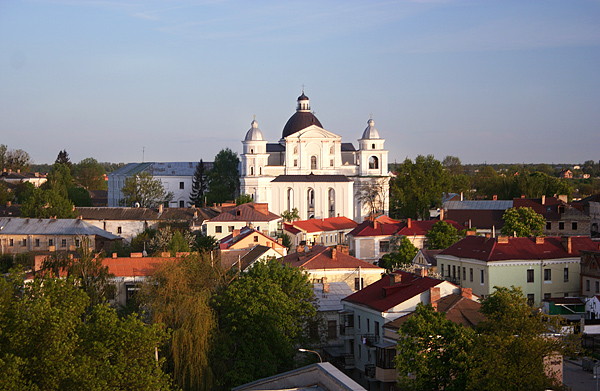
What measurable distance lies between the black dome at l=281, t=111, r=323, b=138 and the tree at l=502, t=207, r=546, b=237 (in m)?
44.1

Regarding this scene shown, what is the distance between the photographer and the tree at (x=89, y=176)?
495 ft

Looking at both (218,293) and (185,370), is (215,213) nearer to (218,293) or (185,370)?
(218,293)

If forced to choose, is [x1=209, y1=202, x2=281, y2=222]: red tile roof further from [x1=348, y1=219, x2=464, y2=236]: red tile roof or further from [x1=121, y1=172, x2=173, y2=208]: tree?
[x1=121, y1=172, x2=173, y2=208]: tree

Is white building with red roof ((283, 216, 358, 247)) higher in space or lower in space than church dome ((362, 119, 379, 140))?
lower

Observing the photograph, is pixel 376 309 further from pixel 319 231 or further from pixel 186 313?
pixel 319 231

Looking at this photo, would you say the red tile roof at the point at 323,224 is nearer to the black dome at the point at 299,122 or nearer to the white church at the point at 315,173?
the white church at the point at 315,173

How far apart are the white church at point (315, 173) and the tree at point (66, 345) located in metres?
73.8

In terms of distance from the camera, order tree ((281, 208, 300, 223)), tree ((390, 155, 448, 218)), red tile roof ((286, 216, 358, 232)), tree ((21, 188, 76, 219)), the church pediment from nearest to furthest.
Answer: red tile roof ((286, 216, 358, 232)) < tree ((21, 188, 76, 219)) < tree ((281, 208, 300, 223)) < tree ((390, 155, 448, 218)) < the church pediment

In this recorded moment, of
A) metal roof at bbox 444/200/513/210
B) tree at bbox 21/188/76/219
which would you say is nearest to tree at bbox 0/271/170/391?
tree at bbox 21/188/76/219

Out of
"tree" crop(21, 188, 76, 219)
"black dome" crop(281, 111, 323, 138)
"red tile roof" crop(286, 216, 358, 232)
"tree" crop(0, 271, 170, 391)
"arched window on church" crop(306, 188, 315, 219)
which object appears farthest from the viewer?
"black dome" crop(281, 111, 323, 138)

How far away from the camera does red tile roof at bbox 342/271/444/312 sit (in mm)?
34750

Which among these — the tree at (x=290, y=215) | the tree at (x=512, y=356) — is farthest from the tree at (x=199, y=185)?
the tree at (x=512, y=356)

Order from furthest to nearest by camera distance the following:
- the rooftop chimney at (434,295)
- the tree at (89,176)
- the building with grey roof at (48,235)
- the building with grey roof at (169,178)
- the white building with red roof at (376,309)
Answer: the tree at (89,176)
the building with grey roof at (169,178)
the building with grey roof at (48,235)
the white building with red roof at (376,309)
the rooftop chimney at (434,295)

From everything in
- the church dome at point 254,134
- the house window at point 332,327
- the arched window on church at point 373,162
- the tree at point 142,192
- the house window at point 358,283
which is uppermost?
the church dome at point 254,134
